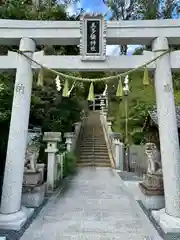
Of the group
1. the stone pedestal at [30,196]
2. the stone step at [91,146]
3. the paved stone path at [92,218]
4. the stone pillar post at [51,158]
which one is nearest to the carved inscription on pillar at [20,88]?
the stone pedestal at [30,196]

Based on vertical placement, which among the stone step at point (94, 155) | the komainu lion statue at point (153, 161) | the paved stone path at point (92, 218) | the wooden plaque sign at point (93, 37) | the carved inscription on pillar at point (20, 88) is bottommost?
the paved stone path at point (92, 218)

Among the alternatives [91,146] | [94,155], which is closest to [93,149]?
[91,146]

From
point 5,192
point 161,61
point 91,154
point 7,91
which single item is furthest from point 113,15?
point 5,192

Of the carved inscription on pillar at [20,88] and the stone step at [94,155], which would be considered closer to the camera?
the carved inscription on pillar at [20,88]

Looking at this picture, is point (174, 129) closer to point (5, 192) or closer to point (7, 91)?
point (5, 192)

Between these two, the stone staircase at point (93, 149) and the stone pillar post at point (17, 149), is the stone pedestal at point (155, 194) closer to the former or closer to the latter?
the stone pillar post at point (17, 149)

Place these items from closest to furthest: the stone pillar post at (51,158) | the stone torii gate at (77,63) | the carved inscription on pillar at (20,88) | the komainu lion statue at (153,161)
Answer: the stone torii gate at (77,63), the carved inscription on pillar at (20,88), the komainu lion statue at (153,161), the stone pillar post at (51,158)

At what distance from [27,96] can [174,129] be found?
11.3ft

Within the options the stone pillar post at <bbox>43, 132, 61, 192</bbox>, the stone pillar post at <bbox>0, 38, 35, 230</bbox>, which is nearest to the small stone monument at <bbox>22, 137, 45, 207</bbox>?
the stone pillar post at <bbox>0, 38, 35, 230</bbox>

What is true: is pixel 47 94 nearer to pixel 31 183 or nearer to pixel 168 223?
pixel 31 183

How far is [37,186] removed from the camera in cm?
631

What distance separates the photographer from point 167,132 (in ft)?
15.9

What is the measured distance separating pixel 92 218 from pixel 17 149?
2431mm

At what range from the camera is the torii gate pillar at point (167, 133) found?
463 cm
